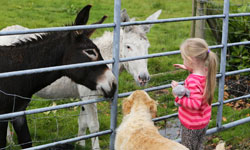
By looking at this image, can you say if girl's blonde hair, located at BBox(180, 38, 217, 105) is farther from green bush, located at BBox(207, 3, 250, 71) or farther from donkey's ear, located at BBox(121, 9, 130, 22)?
green bush, located at BBox(207, 3, 250, 71)

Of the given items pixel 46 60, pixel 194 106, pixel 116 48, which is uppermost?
pixel 116 48

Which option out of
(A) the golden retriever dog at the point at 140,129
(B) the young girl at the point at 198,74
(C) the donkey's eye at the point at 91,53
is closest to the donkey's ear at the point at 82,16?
(C) the donkey's eye at the point at 91,53

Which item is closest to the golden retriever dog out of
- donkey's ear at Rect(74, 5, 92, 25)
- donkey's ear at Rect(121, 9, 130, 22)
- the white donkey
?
donkey's ear at Rect(74, 5, 92, 25)

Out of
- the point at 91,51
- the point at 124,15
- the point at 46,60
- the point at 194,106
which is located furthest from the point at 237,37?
the point at 46,60

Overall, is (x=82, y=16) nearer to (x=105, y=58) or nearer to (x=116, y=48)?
(x=116, y=48)

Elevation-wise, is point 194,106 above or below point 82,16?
below

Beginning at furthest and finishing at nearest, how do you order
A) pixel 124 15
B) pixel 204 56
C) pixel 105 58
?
1. pixel 105 58
2. pixel 124 15
3. pixel 204 56

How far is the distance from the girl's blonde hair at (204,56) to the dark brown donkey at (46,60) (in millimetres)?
836

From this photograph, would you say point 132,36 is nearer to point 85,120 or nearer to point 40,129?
point 85,120

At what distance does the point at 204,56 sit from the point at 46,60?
64.0 inches

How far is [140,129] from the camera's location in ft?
10.5

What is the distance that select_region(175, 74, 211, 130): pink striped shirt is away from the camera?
3.13m

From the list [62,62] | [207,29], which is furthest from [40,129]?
[207,29]

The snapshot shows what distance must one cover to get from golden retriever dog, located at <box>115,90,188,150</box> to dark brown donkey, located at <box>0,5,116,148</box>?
0.39 meters
